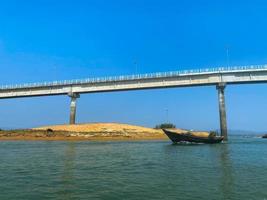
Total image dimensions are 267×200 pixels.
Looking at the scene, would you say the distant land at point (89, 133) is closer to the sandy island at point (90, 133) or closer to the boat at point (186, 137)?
the sandy island at point (90, 133)

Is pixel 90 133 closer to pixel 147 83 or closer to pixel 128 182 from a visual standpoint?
pixel 147 83

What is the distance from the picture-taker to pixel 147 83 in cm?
8706

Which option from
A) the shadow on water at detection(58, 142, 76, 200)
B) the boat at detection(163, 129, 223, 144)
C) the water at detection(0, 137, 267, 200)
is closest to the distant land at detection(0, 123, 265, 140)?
the boat at detection(163, 129, 223, 144)

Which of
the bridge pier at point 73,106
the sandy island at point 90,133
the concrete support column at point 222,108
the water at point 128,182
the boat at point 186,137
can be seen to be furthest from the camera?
the bridge pier at point 73,106

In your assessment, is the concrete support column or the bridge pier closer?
the concrete support column

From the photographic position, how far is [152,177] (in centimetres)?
1825

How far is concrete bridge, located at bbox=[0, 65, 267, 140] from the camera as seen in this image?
76125mm

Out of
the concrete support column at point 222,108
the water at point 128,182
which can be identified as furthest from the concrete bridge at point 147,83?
the water at point 128,182

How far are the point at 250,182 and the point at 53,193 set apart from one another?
1007cm

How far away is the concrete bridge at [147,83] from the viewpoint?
2997 inches

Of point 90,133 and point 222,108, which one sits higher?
point 222,108

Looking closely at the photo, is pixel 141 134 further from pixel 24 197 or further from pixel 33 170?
pixel 24 197

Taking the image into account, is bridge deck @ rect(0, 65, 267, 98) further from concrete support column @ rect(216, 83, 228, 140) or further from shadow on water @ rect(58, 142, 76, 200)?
shadow on water @ rect(58, 142, 76, 200)

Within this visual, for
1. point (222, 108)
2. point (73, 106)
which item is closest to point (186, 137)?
point (222, 108)
